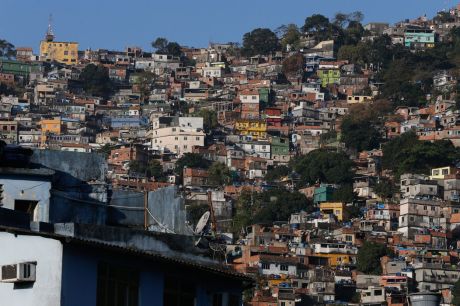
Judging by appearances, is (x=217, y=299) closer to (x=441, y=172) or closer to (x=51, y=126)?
(x=441, y=172)

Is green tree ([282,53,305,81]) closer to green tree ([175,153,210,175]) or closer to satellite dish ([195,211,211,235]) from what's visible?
green tree ([175,153,210,175])

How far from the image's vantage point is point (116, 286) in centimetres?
1443

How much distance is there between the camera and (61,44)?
180 meters

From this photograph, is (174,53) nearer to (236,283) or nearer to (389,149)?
(389,149)

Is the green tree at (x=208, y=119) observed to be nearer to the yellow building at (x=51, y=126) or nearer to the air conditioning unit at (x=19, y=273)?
the yellow building at (x=51, y=126)

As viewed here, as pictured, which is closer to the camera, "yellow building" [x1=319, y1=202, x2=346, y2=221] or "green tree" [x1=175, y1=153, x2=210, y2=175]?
"yellow building" [x1=319, y1=202, x2=346, y2=221]

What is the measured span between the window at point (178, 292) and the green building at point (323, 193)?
98184 mm

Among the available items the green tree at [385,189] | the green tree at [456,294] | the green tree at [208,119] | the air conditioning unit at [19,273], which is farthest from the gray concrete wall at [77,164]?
the green tree at [208,119]

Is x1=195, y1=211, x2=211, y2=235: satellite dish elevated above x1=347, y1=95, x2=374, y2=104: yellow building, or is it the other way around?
x1=347, y1=95, x2=374, y2=104: yellow building

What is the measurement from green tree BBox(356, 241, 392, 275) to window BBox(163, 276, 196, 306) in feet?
263

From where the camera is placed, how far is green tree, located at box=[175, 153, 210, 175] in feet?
410

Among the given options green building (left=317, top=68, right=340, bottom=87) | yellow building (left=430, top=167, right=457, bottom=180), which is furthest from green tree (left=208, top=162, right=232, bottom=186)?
green building (left=317, top=68, right=340, bottom=87)

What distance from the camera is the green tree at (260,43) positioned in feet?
577

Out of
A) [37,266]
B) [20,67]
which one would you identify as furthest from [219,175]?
[37,266]
